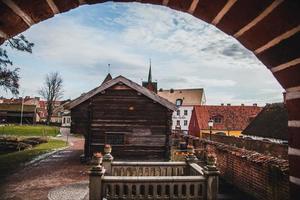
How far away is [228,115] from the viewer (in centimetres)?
4809

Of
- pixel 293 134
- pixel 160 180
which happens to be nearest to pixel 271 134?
pixel 160 180

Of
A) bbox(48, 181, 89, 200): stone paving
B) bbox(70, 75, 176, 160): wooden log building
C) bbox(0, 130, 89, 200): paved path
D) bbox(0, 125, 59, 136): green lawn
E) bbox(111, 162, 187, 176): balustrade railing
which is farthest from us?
bbox(0, 125, 59, 136): green lawn

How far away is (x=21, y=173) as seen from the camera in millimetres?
15945

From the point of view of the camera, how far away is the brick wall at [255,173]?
8.71 m

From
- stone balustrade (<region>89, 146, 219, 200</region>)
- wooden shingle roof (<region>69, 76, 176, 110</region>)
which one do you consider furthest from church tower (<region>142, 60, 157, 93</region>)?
stone balustrade (<region>89, 146, 219, 200</region>)

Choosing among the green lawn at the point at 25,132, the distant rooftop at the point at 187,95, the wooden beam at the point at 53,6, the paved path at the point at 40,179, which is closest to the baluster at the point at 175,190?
the paved path at the point at 40,179

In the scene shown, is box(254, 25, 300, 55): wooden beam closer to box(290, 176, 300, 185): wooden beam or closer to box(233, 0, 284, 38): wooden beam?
box(233, 0, 284, 38): wooden beam

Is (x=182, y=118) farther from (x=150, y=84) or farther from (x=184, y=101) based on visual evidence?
(x=150, y=84)

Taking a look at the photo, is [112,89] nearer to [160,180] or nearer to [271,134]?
[160,180]

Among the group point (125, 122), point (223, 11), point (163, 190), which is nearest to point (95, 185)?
point (163, 190)

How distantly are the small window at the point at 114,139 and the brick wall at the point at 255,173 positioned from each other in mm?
6950

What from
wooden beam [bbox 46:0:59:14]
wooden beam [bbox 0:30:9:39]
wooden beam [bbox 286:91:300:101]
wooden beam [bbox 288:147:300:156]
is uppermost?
wooden beam [bbox 46:0:59:14]

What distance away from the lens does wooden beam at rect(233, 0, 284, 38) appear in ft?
4.69

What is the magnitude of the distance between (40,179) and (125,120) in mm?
6651
